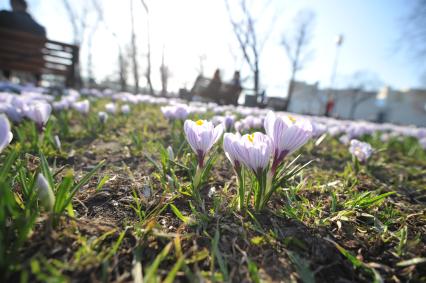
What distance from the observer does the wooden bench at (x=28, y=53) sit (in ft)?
22.1

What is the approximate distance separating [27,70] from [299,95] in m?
64.1

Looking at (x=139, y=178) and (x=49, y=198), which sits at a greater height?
(x=49, y=198)

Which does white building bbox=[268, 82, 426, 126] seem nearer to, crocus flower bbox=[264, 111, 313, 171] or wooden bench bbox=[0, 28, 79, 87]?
wooden bench bbox=[0, 28, 79, 87]

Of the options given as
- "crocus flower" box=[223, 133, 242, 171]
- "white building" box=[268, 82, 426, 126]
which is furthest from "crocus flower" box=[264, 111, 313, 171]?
"white building" box=[268, 82, 426, 126]

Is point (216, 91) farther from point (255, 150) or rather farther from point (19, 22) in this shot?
point (255, 150)

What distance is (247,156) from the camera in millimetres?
1080

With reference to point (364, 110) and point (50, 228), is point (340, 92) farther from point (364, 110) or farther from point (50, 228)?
point (50, 228)

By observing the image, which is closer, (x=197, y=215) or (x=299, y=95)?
(x=197, y=215)

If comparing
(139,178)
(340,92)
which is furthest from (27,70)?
(340,92)

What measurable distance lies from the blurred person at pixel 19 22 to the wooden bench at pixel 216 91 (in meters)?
5.66

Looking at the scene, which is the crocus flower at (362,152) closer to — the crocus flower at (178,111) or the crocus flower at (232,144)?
the crocus flower at (232,144)

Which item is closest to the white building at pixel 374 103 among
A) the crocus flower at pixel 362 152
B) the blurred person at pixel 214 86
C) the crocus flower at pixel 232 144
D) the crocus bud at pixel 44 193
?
the blurred person at pixel 214 86

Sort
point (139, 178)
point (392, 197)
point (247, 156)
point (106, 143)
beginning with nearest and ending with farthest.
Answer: point (247, 156) → point (139, 178) → point (392, 197) → point (106, 143)

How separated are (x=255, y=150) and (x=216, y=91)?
32.7 feet
